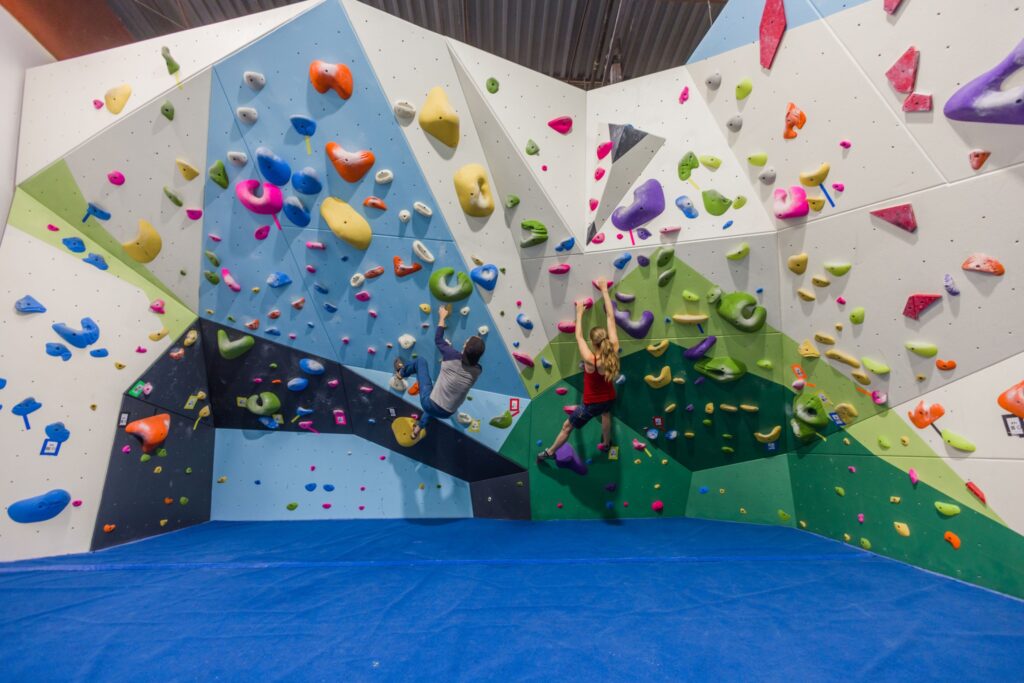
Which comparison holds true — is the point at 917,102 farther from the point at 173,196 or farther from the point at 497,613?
the point at 173,196

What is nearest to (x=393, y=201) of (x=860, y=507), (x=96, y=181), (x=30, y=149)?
(x=96, y=181)

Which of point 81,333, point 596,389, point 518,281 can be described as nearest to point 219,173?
point 81,333

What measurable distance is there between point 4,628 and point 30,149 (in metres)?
2.76

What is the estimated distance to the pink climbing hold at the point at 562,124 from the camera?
322 centimetres

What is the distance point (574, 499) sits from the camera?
3.30 meters

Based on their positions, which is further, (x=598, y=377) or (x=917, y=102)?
(x=598, y=377)

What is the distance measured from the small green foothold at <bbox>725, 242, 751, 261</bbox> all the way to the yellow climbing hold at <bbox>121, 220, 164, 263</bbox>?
12.2ft

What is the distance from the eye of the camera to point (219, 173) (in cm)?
285

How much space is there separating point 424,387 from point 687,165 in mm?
2338

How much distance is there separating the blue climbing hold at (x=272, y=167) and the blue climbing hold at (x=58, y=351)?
1.52m

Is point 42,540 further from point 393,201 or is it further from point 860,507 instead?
point 860,507

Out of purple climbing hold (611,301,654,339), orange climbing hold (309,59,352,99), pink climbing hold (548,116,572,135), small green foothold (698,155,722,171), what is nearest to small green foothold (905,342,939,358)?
purple climbing hold (611,301,654,339)

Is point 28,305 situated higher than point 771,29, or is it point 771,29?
point 771,29

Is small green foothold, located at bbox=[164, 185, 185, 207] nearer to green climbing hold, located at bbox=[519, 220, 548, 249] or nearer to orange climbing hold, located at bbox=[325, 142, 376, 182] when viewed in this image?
→ orange climbing hold, located at bbox=[325, 142, 376, 182]
